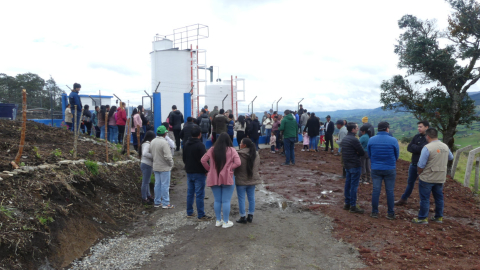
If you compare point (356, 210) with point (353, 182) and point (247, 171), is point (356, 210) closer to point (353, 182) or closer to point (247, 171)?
point (353, 182)

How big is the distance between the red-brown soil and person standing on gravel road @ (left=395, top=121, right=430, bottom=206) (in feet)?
0.91

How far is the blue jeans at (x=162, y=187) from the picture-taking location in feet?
23.8

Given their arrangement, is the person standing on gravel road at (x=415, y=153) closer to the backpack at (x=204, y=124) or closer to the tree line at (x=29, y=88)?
the backpack at (x=204, y=124)

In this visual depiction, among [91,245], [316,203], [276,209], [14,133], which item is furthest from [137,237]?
[14,133]

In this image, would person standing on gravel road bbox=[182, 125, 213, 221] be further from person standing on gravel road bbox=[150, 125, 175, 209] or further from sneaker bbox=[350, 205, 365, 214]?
sneaker bbox=[350, 205, 365, 214]

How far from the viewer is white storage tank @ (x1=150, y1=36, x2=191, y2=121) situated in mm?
22859

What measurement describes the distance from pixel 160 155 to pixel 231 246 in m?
2.90

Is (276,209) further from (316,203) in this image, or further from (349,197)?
(349,197)

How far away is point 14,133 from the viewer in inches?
348

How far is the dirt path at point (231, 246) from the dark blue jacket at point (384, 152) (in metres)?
1.57

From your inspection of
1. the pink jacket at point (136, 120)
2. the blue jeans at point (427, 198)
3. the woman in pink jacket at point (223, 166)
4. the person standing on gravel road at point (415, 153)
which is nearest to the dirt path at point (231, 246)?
the woman in pink jacket at point (223, 166)

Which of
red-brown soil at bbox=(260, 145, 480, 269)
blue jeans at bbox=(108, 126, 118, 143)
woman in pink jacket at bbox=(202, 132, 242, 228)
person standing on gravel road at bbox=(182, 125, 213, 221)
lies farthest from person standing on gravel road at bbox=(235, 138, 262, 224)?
blue jeans at bbox=(108, 126, 118, 143)

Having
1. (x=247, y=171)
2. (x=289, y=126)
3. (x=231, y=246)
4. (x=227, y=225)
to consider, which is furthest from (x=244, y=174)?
(x=289, y=126)

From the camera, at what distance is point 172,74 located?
23.0 meters
